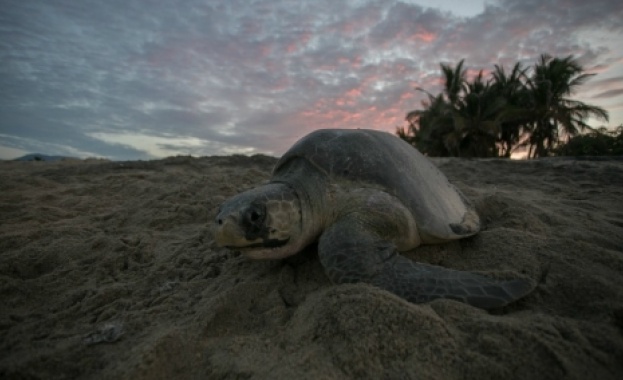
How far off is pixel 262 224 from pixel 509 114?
19.0 meters

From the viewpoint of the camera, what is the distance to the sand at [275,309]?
94 centimetres

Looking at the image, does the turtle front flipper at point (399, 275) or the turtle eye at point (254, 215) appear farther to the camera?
the turtle eye at point (254, 215)

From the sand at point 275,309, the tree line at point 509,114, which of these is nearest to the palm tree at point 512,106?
the tree line at point 509,114

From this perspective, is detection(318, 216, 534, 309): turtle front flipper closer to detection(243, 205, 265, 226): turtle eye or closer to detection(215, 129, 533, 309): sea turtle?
Answer: detection(215, 129, 533, 309): sea turtle

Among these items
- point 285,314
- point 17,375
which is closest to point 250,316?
point 285,314

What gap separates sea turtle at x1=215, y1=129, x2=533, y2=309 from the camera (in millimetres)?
1296

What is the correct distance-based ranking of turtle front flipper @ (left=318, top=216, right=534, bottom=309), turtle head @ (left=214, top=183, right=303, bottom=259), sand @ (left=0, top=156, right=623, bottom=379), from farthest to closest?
turtle head @ (left=214, top=183, right=303, bottom=259) < turtle front flipper @ (left=318, top=216, right=534, bottom=309) < sand @ (left=0, top=156, right=623, bottom=379)

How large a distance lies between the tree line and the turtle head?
59.5ft

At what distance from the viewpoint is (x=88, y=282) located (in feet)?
5.44

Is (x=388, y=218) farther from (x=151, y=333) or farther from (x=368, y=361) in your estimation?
(x=151, y=333)

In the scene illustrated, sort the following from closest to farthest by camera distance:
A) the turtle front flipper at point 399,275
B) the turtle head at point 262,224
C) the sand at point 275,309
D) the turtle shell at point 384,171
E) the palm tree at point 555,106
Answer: the sand at point 275,309 < the turtle front flipper at point 399,275 < the turtle head at point 262,224 < the turtle shell at point 384,171 < the palm tree at point 555,106

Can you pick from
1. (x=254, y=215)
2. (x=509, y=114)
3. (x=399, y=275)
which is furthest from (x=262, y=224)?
(x=509, y=114)

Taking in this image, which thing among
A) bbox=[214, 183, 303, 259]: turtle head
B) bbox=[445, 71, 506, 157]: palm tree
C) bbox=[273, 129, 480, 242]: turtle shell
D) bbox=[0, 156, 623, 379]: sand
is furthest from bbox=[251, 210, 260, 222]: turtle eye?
bbox=[445, 71, 506, 157]: palm tree

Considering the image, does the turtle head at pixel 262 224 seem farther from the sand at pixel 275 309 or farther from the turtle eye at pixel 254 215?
the sand at pixel 275 309
